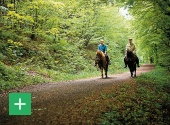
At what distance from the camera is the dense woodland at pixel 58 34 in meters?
15.0

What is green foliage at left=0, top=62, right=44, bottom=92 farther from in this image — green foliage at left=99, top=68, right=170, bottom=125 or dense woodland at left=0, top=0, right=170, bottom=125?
green foliage at left=99, top=68, right=170, bottom=125

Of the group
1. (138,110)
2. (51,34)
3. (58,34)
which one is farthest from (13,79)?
(58,34)

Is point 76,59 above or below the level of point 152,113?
above

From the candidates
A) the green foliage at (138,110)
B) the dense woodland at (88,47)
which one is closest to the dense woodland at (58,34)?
the dense woodland at (88,47)

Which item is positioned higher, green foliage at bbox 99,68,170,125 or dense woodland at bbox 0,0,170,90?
dense woodland at bbox 0,0,170,90

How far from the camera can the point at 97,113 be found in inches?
275

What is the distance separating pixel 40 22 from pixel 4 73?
363 inches

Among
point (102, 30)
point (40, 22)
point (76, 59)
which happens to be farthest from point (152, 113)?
point (102, 30)

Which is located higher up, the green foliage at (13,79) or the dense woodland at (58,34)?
the dense woodland at (58,34)

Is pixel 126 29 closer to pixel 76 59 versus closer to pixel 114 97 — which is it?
pixel 76 59

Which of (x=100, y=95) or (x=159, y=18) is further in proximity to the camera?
(x=159, y=18)

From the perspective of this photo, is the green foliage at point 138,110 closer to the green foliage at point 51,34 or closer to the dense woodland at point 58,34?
the dense woodland at point 58,34

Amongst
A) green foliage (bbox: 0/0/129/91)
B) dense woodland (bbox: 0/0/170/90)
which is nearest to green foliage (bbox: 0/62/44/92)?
dense woodland (bbox: 0/0/170/90)

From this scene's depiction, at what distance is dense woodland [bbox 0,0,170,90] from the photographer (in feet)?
49.2
